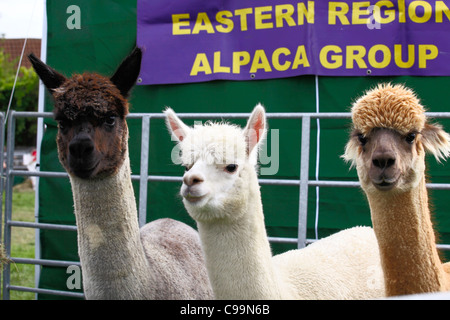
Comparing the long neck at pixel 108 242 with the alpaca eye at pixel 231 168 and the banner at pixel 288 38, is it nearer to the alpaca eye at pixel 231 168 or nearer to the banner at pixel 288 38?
the alpaca eye at pixel 231 168

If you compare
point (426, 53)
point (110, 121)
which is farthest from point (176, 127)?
point (426, 53)

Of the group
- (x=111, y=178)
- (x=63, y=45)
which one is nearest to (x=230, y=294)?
(x=111, y=178)

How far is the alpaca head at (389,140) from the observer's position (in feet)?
7.98

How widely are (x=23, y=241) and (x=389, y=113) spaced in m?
8.56

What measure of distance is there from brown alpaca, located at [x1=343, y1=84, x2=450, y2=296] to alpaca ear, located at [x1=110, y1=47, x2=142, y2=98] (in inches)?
47.7

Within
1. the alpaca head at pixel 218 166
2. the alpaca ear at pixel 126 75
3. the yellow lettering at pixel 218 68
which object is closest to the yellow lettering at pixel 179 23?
the yellow lettering at pixel 218 68

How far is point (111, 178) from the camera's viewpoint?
2.90m

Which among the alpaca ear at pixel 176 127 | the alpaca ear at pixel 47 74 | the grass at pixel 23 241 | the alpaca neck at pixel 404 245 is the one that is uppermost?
the alpaca ear at pixel 47 74

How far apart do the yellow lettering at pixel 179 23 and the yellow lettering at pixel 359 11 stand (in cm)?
157

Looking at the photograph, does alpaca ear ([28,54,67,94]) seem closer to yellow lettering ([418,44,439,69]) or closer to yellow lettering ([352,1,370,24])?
yellow lettering ([352,1,370,24])

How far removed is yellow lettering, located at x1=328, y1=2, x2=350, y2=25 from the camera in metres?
4.84

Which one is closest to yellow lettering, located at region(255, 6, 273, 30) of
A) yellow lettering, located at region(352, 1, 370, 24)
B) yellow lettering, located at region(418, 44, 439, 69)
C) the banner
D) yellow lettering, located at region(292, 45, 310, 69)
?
the banner
